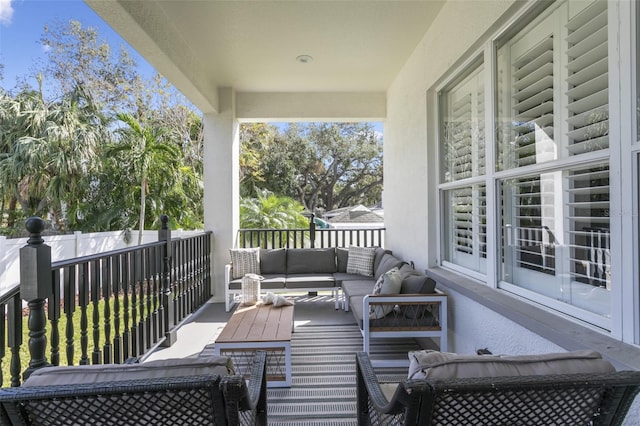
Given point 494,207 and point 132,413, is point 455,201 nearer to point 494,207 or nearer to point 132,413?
point 494,207

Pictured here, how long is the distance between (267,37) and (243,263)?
9.58 feet

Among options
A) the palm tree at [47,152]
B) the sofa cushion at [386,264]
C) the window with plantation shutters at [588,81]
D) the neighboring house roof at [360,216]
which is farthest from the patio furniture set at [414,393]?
the neighboring house roof at [360,216]

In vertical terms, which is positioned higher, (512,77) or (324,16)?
(324,16)

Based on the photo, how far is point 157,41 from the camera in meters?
3.02

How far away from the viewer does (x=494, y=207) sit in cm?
247

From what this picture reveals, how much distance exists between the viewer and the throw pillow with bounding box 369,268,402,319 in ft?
9.38

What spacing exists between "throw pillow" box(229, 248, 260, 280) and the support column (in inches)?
14.3

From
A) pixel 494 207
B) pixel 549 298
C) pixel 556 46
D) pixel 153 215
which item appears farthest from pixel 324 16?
pixel 153 215

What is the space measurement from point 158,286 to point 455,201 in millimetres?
3035

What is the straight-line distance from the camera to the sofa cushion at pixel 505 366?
3.27ft

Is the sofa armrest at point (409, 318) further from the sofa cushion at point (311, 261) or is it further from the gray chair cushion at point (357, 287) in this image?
the sofa cushion at point (311, 261)

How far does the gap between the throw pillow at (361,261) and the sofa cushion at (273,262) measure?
988mm

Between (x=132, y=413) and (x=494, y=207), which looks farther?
(x=494, y=207)

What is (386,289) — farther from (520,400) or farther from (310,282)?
(520,400)
